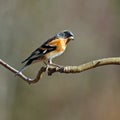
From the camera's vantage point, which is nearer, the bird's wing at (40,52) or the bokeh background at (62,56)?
the bird's wing at (40,52)

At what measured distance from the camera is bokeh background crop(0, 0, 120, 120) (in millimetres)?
7332

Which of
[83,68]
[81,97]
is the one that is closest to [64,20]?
[81,97]

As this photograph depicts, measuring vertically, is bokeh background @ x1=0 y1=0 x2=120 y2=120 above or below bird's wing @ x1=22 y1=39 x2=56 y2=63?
above

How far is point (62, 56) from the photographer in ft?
24.6

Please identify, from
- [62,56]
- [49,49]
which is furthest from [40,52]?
[62,56]

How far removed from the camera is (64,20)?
8.20 m

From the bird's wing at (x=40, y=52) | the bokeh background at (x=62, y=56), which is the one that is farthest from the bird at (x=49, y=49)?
the bokeh background at (x=62, y=56)

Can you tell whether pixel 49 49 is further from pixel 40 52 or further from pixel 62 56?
pixel 62 56

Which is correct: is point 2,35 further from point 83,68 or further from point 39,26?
point 83,68

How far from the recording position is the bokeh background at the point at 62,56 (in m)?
7.33

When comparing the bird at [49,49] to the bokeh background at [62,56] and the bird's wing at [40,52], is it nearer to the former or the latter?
the bird's wing at [40,52]

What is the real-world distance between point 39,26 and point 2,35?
941 mm

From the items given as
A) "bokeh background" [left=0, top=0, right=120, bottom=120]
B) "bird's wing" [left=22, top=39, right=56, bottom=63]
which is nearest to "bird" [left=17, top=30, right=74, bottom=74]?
"bird's wing" [left=22, top=39, right=56, bottom=63]

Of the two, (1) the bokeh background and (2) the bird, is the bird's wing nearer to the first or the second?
(2) the bird
